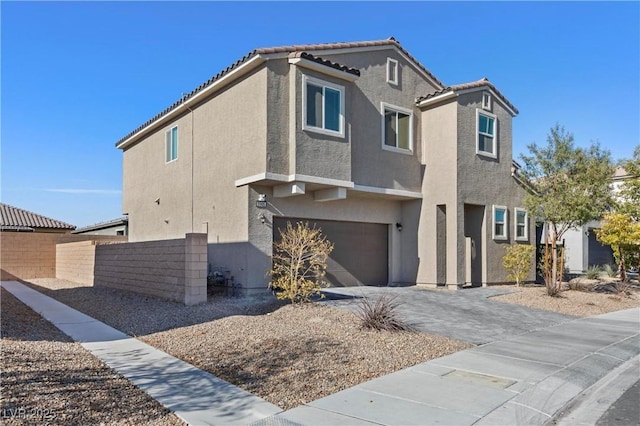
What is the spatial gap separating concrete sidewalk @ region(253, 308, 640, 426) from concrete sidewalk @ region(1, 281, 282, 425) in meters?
0.45

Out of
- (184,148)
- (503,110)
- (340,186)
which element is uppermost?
(503,110)

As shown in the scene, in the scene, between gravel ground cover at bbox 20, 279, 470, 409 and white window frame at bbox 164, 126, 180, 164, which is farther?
white window frame at bbox 164, 126, 180, 164

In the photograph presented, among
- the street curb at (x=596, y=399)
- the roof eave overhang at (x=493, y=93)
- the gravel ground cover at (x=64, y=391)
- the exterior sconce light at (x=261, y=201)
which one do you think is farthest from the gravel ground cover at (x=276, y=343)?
the roof eave overhang at (x=493, y=93)

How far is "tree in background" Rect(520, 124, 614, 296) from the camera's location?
16.4 metres

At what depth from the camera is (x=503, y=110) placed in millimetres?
19281

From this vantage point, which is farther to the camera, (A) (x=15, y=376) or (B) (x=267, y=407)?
(A) (x=15, y=376)

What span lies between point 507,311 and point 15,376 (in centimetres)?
1130

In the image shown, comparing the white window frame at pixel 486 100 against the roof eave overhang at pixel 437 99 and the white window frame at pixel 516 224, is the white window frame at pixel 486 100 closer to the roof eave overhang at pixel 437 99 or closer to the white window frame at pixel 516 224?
the roof eave overhang at pixel 437 99

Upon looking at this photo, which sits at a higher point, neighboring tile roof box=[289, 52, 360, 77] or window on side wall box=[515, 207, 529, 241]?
neighboring tile roof box=[289, 52, 360, 77]

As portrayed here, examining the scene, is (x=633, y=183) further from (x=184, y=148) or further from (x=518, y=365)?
(x=184, y=148)

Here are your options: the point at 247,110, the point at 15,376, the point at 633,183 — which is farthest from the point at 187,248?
the point at 633,183

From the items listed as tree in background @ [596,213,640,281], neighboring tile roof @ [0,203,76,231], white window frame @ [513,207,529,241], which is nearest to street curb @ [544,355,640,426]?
white window frame @ [513,207,529,241]

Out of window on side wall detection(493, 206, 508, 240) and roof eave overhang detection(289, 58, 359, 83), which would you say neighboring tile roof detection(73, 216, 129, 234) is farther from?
window on side wall detection(493, 206, 508, 240)

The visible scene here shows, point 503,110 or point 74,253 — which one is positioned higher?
point 503,110
